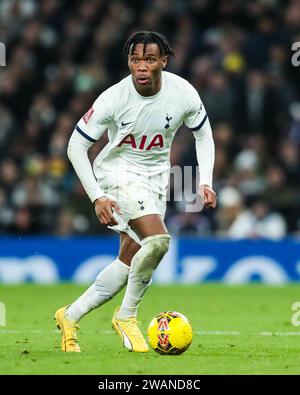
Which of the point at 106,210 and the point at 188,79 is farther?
the point at 188,79

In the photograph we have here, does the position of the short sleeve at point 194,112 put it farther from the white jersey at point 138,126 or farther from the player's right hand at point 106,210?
the player's right hand at point 106,210

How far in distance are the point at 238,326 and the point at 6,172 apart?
23.3 ft

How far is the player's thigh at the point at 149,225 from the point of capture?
7.66 m

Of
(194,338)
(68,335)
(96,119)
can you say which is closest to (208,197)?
(96,119)

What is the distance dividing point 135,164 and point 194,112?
0.59 metres

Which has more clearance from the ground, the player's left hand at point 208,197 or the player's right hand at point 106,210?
the player's left hand at point 208,197

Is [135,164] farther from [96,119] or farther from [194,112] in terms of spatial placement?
[194,112]

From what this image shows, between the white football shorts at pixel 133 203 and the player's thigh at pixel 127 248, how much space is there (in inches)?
2.1

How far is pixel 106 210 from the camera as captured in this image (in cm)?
750

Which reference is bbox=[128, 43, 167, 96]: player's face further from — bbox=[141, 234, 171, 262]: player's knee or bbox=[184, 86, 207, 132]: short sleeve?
bbox=[141, 234, 171, 262]: player's knee

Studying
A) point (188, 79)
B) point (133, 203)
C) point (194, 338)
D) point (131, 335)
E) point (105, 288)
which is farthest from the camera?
point (188, 79)

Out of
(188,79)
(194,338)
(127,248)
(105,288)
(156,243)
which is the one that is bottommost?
(194,338)

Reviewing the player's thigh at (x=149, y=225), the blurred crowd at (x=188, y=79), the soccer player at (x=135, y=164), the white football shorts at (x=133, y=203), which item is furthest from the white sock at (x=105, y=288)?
the blurred crowd at (x=188, y=79)
